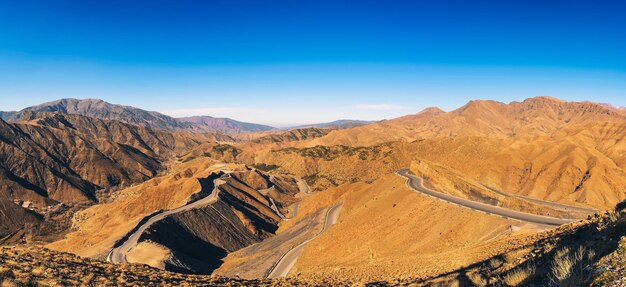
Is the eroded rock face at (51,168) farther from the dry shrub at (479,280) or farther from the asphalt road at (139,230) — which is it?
the dry shrub at (479,280)

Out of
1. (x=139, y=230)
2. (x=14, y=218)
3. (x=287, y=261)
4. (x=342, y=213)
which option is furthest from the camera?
(x=14, y=218)

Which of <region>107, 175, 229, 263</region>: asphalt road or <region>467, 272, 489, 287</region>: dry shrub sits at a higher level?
<region>467, 272, 489, 287</region>: dry shrub

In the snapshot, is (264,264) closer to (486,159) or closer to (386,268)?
(386,268)

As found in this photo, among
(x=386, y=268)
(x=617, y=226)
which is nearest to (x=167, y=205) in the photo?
(x=386, y=268)

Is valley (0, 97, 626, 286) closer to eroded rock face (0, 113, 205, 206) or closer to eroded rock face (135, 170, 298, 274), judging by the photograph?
eroded rock face (135, 170, 298, 274)

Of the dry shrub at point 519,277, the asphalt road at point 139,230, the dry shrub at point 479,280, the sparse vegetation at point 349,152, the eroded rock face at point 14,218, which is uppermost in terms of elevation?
the dry shrub at point 519,277

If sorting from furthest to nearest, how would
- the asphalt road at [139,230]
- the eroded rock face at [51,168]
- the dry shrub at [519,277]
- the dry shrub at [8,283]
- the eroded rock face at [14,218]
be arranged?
the eroded rock face at [51,168] < the eroded rock face at [14,218] < the asphalt road at [139,230] < the dry shrub at [8,283] < the dry shrub at [519,277]

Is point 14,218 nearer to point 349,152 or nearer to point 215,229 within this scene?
point 215,229

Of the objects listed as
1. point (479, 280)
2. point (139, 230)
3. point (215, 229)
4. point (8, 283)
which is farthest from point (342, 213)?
point (8, 283)

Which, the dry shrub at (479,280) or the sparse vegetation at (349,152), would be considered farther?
the sparse vegetation at (349,152)

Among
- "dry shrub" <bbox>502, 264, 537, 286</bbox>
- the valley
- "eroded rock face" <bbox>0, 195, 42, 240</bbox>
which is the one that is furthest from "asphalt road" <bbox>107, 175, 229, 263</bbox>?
"eroded rock face" <bbox>0, 195, 42, 240</bbox>

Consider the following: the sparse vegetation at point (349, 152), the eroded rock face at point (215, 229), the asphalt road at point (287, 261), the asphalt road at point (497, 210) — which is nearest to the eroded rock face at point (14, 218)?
the eroded rock face at point (215, 229)
